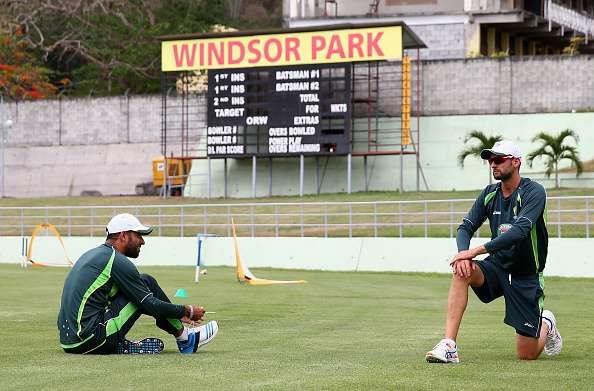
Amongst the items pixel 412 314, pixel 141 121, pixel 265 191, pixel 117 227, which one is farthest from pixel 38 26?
pixel 117 227

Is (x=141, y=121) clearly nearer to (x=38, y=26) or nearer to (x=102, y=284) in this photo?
(x=38, y=26)

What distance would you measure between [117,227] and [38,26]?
2448 inches

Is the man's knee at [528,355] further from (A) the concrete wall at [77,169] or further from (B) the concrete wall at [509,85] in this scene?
(A) the concrete wall at [77,169]

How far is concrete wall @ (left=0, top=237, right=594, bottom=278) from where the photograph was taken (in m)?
29.4

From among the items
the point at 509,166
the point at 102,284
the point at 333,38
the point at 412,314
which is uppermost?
the point at 333,38

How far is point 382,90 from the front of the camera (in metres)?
49.1

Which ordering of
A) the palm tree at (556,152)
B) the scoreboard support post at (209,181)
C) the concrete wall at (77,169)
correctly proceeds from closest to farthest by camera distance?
the palm tree at (556,152) → the scoreboard support post at (209,181) → the concrete wall at (77,169)

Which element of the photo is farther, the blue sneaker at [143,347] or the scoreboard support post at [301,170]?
the scoreboard support post at [301,170]

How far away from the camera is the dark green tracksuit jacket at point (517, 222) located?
10031 mm

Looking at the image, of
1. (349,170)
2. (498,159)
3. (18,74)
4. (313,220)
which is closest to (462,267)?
(498,159)

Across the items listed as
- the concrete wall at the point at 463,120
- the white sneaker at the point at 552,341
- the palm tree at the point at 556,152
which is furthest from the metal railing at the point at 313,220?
the white sneaker at the point at 552,341

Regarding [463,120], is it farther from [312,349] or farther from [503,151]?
[503,151]

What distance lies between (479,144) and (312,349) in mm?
36813

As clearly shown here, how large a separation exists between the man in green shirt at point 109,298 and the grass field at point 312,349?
24cm
